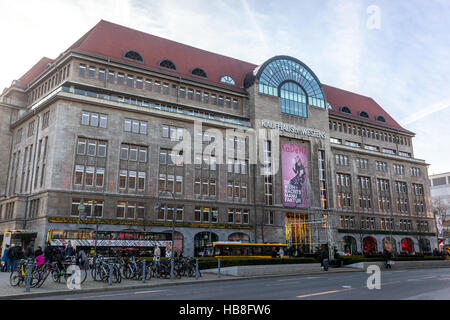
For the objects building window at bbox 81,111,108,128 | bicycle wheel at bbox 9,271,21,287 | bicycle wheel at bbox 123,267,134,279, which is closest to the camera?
bicycle wheel at bbox 9,271,21,287

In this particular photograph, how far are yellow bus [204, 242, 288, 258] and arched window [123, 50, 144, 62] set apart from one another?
27.2m

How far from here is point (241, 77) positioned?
210 ft

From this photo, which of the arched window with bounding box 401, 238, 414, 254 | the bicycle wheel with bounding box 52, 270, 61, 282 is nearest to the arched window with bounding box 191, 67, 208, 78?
the bicycle wheel with bounding box 52, 270, 61, 282

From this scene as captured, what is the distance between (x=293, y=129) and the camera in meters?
62.1

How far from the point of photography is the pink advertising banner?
59416mm

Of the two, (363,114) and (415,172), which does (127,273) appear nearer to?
(363,114)

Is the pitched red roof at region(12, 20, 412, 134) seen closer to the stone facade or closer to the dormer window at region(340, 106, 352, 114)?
the dormer window at region(340, 106, 352, 114)

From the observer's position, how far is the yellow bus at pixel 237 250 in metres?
40.4

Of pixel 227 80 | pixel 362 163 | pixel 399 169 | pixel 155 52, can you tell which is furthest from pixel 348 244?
pixel 155 52

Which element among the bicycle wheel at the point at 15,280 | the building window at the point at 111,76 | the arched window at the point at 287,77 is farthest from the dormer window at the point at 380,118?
the bicycle wheel at the point at 15,280

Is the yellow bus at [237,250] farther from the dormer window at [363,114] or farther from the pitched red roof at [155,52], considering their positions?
the dormer window at [363,114]

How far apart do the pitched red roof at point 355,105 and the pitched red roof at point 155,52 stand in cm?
1871
